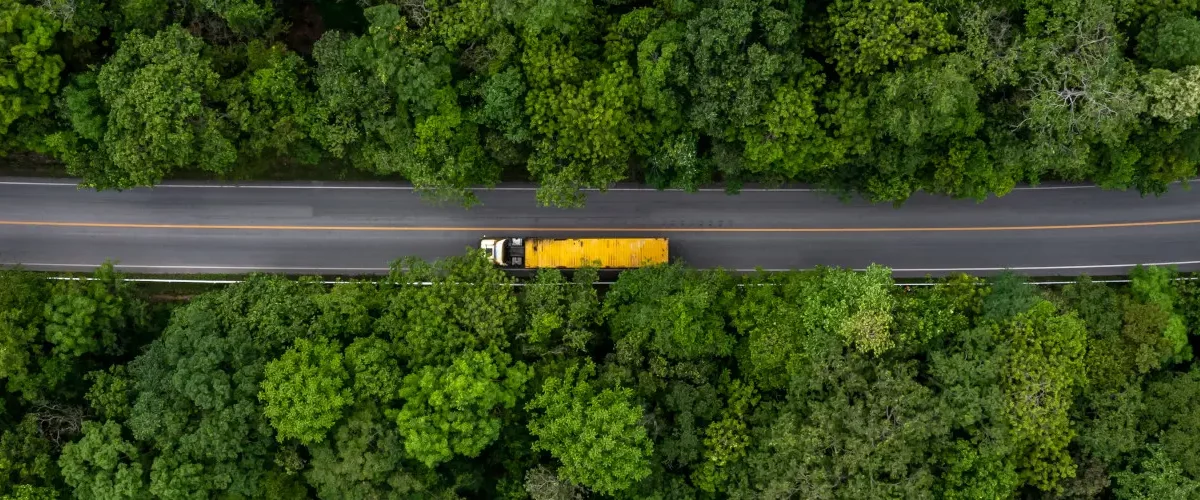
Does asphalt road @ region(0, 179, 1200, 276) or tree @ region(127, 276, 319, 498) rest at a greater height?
asphalt road @ region(0, 179, 1200, 276)

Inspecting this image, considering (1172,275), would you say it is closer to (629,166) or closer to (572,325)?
(629,166)

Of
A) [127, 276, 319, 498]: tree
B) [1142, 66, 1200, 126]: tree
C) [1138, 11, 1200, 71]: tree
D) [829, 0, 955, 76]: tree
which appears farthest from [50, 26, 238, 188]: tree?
[1138, 11, 1200, 71]: tree

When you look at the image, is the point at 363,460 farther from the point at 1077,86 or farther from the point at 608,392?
the point at 1077,86

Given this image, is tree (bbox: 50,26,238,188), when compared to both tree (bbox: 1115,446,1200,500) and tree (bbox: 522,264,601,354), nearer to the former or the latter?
tree (bbox: 522,264,601,354)

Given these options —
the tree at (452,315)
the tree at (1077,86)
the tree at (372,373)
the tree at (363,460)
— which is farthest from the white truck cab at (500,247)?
the tree at (1077,86)

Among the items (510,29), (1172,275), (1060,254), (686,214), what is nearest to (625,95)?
(510,29)
